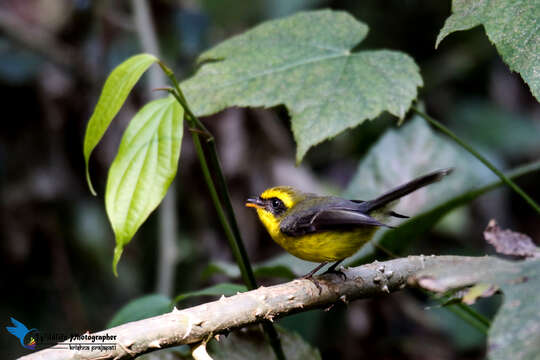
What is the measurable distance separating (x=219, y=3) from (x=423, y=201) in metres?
3.24

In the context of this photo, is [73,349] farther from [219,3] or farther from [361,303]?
[219,3]

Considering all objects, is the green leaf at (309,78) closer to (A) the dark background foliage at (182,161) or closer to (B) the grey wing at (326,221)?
(B) the grey wing at (326,221)

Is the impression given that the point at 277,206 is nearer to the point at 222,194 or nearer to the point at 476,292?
the point at 222,194

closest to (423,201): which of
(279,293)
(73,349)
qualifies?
(279,293)

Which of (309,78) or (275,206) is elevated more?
Answer: (309,78)

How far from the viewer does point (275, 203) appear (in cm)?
284

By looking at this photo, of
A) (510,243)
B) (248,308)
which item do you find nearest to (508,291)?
(510,243)

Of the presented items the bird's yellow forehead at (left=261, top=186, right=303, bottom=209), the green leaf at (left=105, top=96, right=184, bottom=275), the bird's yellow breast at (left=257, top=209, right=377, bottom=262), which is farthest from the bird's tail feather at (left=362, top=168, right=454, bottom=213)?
the green leaf at (left=105, top=96, right=184, bottom=275)

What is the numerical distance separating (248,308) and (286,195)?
4.38 ft

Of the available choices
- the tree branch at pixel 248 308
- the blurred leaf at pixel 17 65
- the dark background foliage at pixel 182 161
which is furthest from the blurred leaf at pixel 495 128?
the blurred leaf at pixel 17 65

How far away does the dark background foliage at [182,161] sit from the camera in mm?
4578

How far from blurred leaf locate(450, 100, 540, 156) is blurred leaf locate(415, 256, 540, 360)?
4.59 m

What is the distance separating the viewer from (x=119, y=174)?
1.75 m

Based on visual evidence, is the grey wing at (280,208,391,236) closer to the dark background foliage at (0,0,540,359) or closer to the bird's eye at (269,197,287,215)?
the bird's eye at (269,197,287,215)
